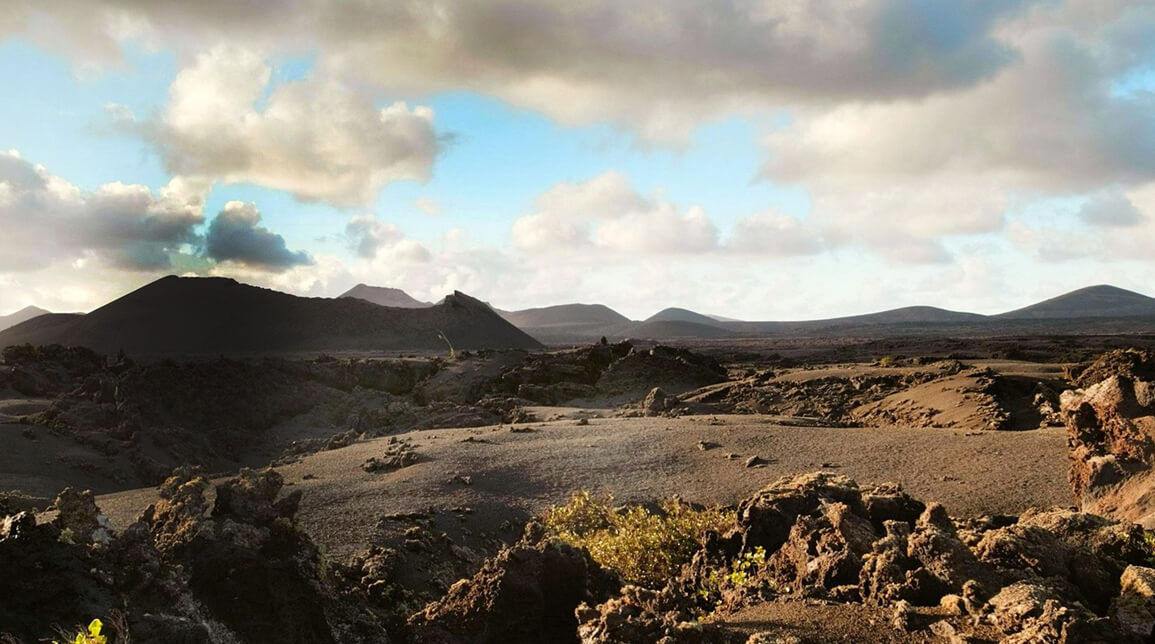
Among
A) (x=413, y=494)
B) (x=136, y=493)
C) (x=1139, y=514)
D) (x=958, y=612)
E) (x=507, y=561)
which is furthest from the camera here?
(x=136, y=493)

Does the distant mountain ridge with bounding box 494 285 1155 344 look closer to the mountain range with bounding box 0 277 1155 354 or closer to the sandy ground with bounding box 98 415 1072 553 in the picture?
the mountain range with bounding box 0 277 1155 354

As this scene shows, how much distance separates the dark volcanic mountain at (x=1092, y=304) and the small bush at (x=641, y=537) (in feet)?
499

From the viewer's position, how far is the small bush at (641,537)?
6.96 metres

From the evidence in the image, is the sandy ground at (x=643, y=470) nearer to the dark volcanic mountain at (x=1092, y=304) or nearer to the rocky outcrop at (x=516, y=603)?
the rocky outcrop at (x=516, y=603)

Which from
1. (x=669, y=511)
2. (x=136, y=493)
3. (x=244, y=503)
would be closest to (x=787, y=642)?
(x=244, y=503)

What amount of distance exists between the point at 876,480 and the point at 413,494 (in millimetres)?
6463

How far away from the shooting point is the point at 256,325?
6594 cm

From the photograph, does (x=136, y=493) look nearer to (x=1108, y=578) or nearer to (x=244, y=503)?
(x=244, y=503)

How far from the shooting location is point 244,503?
16.4 ft

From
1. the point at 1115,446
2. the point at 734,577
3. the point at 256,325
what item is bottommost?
the point at 734,577

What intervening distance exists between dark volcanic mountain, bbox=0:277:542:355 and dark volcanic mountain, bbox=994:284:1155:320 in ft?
386

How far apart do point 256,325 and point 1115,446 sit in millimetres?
67422

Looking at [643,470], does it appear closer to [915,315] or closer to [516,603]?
[516,603]

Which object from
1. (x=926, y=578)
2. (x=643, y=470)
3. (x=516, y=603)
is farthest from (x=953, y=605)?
(x=643, y=470)
